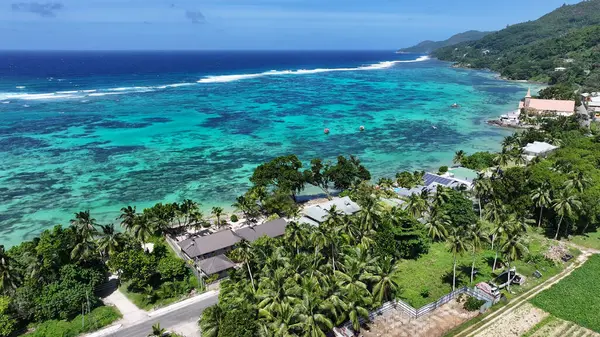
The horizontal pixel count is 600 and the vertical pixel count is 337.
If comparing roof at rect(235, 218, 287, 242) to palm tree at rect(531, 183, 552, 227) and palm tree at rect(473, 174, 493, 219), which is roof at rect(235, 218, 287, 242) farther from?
palm tree at rect(531, 183, 552, 227)

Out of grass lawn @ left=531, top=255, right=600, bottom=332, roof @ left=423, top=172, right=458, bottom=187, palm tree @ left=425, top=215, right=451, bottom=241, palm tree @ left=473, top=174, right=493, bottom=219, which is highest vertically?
palm tree @ left=473, top=174, right=493, bottom=219

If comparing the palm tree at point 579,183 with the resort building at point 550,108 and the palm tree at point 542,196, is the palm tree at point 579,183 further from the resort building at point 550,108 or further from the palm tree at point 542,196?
the resort building at point 550,108

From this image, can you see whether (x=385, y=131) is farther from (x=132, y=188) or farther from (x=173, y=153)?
(x=132, y=188)

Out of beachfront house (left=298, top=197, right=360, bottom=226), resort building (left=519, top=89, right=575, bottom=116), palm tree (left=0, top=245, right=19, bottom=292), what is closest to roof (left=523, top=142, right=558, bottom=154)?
resort building (left=519, top=89, right=575, bottom=116)

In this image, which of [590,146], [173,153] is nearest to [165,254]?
[173,153]

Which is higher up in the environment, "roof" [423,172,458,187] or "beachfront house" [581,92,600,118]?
"beachfront house" [581,92,600,118]
